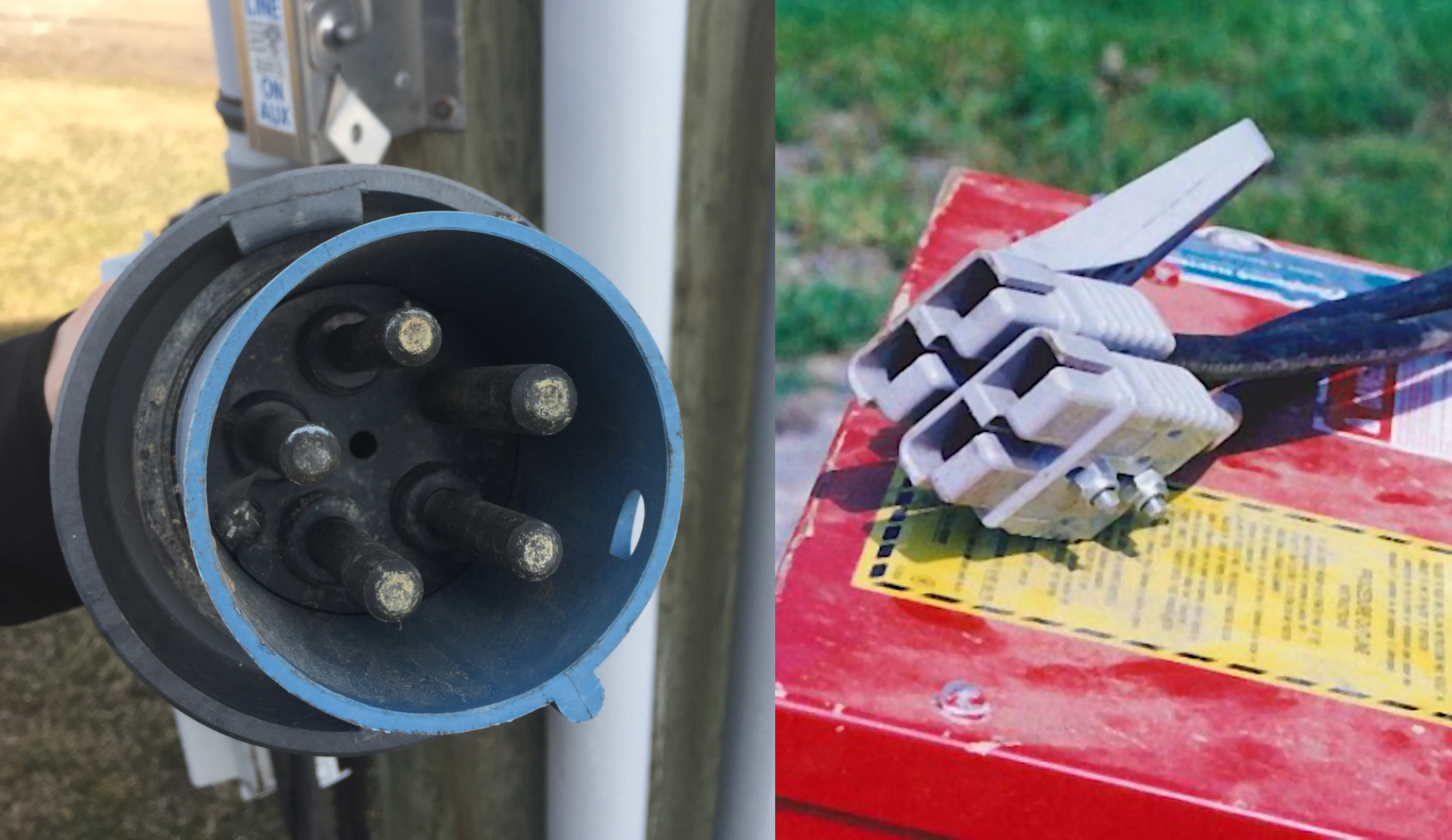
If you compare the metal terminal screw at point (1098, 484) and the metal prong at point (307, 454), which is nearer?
the metal prong at point (307, 454)

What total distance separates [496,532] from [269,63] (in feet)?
1.65

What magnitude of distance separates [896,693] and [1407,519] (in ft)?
0.87

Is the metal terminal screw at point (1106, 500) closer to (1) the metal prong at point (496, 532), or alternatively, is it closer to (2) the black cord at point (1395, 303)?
(2) the black cord at point (1395, 303)

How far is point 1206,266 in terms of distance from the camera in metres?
0.65

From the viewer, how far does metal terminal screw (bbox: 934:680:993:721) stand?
1.68 feet

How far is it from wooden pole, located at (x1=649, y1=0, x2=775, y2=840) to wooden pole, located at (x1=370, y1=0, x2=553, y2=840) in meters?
0.12

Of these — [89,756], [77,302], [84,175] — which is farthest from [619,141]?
[84,175]

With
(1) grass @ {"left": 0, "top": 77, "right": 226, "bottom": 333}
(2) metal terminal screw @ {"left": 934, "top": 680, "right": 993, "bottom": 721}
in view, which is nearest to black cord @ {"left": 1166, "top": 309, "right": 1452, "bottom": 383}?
(2) metal terminal screw @ {"left": 934, "top": 680, "right": 993, "bottom": 721}

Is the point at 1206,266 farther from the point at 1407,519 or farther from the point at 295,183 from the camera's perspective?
the point at 295,183

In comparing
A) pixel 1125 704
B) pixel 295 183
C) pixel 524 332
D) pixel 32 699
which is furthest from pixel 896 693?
pixel 32 699

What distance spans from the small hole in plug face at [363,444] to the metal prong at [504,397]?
2cm

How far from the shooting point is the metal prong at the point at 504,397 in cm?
41

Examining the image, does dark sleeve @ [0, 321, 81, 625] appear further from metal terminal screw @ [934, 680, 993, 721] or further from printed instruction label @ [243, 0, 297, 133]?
metal terminal screw @ [934, 680, 993, 721]

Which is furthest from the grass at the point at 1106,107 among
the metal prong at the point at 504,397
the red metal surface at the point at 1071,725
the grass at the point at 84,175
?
the grass at the point at 84,175
